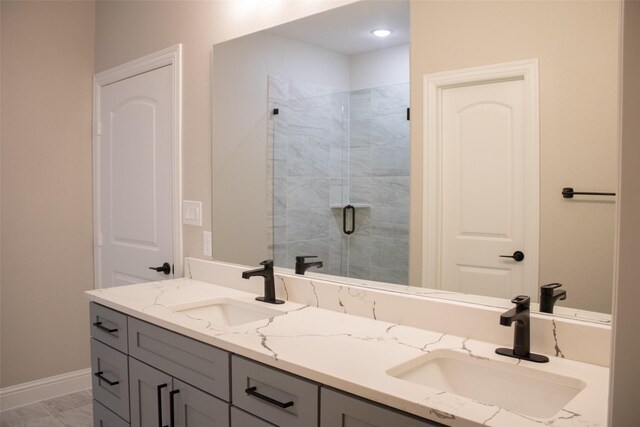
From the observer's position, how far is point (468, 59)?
1.60 metres

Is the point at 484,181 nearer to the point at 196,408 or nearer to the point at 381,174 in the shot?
the point at 381,174

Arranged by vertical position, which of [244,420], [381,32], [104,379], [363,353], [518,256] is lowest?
[104,379]

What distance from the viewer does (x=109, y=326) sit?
2168mm

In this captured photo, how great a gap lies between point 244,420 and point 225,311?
761mm

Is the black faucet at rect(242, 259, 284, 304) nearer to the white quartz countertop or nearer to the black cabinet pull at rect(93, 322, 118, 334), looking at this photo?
the white quartz countertop

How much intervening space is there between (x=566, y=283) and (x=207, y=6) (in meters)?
2.11

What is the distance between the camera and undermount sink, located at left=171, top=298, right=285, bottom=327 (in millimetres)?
2061

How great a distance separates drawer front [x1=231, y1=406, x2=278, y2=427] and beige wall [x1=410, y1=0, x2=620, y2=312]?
88cm

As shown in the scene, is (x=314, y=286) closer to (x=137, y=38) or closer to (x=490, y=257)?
(x=490, y=257)

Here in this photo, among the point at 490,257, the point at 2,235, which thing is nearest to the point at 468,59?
the point at 490,257

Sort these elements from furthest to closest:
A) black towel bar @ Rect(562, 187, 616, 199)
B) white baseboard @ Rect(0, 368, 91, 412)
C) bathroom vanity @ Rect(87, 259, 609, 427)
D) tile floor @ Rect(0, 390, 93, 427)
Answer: white baseboard @ Rect(0, 368, 91, 412) → tile floor @ Rect(0, 390, 93, 427) → black towel bar @ Rect(562, 187, 616, 199) → bathroom vanity @ Rect(87, 259, 609, 427)

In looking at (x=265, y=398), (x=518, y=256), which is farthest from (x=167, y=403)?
(x=518, y=256)

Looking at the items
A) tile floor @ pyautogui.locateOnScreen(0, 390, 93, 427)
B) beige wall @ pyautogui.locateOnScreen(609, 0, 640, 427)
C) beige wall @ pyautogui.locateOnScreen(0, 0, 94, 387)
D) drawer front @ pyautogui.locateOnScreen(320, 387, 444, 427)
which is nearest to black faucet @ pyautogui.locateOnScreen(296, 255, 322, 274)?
drawer front @ pyautogui.locateOnScreen(320, 387, 444, 427)

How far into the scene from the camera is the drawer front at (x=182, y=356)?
1.58m
